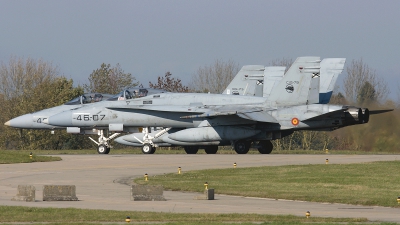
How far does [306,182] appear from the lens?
21.8 meters

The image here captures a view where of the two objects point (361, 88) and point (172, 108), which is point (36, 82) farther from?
point (172, 108)

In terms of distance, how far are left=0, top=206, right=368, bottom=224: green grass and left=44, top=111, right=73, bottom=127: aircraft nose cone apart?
82.9 feet

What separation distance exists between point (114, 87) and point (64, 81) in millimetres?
14825

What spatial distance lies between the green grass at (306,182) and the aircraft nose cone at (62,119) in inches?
602

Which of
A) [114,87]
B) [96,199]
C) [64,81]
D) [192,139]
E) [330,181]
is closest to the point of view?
[96,199]

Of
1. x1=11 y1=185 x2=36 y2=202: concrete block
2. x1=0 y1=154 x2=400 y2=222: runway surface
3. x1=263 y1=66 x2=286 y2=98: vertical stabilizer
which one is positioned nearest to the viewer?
x1=0 y1=154 x2=400 y2=222: runway surface

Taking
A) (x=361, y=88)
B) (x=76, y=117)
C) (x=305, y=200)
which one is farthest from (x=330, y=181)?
(x=361, y=88)

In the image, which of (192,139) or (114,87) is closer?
(192,139)

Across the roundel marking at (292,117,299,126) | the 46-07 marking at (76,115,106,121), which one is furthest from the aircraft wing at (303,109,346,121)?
the 46-07 marking at (76,115,106,121)

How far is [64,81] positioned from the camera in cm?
6469

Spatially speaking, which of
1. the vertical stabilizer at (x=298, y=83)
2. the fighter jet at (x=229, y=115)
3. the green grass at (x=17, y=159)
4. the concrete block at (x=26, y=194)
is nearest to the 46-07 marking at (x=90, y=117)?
the fighter jet at (x=229, y=115)

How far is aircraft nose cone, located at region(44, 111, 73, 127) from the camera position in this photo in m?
39.7

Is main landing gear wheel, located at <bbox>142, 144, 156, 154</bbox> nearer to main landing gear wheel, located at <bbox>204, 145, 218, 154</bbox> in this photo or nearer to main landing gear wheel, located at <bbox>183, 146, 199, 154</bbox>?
main landing gear wheel, located at <bbox>183, 146, 199, 154</bbox>

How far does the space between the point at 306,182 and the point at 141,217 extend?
9.05m
